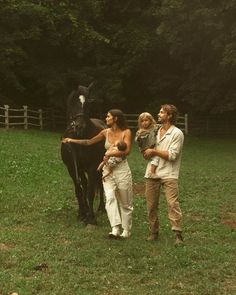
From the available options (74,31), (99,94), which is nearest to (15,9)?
(74,31)

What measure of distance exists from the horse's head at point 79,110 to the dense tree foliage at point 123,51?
69.3 feet

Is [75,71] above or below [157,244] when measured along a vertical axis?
above

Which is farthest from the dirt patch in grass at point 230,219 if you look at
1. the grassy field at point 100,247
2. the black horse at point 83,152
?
the black horse at point 83,152

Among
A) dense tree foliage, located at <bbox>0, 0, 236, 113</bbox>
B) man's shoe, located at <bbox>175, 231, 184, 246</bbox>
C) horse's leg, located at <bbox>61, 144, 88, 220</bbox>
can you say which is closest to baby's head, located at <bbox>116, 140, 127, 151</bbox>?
man's shoe, located at <bbox>175, 231, 184, 246</bbox>

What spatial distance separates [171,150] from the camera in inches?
A: 336

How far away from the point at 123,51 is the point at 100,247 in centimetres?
3186

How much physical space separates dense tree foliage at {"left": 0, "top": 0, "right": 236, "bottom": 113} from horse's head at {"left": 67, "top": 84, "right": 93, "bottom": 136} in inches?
831

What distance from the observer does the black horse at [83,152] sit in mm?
10141

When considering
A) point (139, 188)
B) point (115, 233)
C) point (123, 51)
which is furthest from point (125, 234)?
point (123, 51)

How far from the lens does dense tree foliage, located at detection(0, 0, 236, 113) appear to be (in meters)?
32.6

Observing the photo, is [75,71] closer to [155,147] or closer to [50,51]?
[50,51]

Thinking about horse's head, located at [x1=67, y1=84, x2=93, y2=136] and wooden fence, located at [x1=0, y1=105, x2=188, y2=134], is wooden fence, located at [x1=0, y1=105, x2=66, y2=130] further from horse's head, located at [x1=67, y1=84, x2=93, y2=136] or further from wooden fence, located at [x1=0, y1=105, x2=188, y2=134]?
horse's head, located at [x1=67, y1=84, x2=93, y2=136]

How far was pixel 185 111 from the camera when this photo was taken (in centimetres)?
4034

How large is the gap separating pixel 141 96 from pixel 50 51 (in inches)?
296
